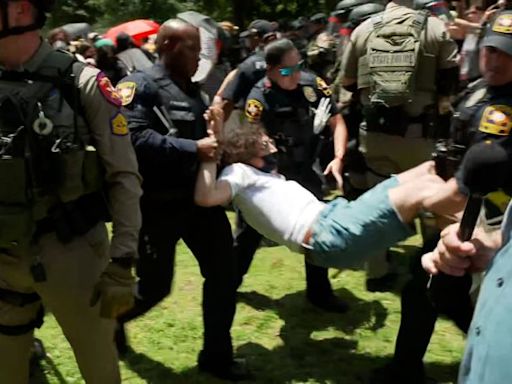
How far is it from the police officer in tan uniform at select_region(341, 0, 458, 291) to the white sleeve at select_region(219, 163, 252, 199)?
1418mm

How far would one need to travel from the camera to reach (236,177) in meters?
3.62

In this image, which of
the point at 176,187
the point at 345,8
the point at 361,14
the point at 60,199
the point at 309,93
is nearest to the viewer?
the point at 60,199

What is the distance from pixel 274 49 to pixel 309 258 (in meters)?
1.74

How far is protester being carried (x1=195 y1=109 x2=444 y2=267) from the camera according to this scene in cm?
293

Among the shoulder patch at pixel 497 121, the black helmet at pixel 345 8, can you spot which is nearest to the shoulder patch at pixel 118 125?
the shoulder patch at pixel 497 121

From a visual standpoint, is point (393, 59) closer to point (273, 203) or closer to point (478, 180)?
point (273, 203)

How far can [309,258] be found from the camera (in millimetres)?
3246

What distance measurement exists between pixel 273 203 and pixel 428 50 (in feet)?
5.72

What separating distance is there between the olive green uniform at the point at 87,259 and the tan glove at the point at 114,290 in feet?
0.20

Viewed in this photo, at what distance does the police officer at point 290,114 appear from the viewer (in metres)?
4.60

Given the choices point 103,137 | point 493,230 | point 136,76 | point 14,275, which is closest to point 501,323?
point 493,230

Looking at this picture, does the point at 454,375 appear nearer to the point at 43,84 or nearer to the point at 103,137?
the point at 103,137

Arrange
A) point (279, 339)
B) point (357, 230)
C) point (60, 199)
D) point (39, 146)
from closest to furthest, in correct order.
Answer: point (39, 146), point (60, 199), point (357, 230), point (279, 339)

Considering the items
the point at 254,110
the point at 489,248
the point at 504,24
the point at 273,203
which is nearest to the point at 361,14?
the point at 254,110
